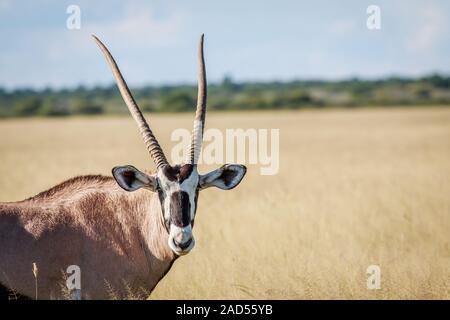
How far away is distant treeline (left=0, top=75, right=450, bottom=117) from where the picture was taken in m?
77.3

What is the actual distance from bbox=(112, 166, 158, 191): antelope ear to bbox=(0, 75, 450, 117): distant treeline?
227ft

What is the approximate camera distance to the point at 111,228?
647 cm

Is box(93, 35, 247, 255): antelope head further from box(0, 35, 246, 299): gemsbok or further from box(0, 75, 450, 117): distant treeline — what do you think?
box(0, 75, 450, 117): distant treeline

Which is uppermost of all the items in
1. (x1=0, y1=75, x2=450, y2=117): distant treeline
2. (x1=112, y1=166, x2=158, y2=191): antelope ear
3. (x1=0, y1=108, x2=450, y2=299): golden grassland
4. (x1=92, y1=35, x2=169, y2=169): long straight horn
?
(x1=0, y1=75, x2=450, y2=117): distant treeline

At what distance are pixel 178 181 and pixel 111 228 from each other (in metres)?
0.99

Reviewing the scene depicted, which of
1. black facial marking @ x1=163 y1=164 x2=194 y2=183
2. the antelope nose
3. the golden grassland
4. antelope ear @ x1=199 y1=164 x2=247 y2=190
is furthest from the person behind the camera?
the golden grassland

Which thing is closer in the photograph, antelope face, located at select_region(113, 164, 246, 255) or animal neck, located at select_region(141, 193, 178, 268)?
antelope face, located at select_region(113, 164, 246, 255)

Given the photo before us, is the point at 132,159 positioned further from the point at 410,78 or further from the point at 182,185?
the point at 410,78

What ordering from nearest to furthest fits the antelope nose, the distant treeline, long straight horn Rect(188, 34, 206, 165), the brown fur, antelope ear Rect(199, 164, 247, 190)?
the antelope nose
the brown fur
antelope ear Rect(199, 164, 247, 190)
long straight horn Rect(188, 34, 206, 165)
the distant treeline

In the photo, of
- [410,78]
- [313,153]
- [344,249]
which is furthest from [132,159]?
[410,78]

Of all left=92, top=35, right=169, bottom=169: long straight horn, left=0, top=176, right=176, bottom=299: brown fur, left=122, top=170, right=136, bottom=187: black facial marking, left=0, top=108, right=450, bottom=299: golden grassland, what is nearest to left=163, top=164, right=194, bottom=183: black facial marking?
left=92, top=35, right=169, bottom=169: long straight horn

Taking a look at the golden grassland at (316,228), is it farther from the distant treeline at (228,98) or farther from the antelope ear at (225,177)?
the distant treeline at (228,98)

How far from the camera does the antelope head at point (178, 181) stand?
5723 mm
